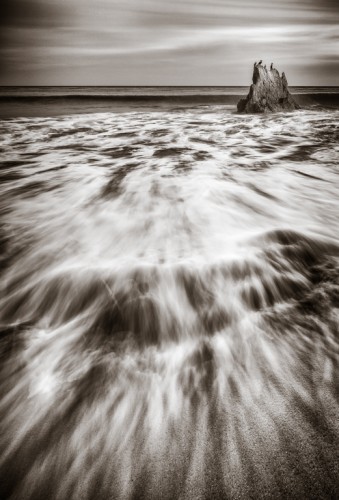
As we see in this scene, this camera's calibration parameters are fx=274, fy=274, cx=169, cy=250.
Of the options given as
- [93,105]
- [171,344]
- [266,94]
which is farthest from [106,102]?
[171,344]

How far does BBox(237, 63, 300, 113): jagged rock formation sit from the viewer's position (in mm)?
12547

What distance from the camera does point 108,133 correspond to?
800 centimetres

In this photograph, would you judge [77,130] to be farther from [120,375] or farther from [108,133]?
[120,375]

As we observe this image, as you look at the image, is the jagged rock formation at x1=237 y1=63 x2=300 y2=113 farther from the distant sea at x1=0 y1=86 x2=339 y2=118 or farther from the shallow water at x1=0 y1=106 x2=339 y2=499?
the shallow water at x1=0 y1=106 x2=339 y2=499

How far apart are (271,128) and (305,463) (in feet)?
29.4

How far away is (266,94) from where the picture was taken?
12.8m

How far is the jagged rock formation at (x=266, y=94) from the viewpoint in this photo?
1255 centimetres

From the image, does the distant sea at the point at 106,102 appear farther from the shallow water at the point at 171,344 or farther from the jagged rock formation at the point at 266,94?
the shallow water at the point at 171,344

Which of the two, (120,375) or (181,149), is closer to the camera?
(120,375)

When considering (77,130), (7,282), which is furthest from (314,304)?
(77,130)

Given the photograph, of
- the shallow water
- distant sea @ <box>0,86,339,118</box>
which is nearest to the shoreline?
distant sea @ <box>0,86,339,118</box>

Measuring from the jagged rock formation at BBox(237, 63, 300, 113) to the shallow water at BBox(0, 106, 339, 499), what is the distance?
1105cm

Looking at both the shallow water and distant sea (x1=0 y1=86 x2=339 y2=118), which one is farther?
distant sea (x1=0 y1=86 x2=339 y2=118)

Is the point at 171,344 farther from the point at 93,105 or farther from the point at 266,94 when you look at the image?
the point at 93,105
